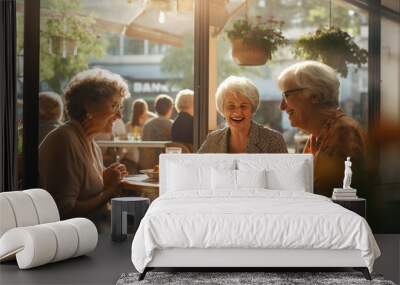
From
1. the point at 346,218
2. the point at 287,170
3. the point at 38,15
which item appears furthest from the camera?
the point at 38,15

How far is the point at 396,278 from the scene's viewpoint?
5.93 m

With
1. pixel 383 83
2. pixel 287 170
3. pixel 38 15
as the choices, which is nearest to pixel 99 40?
pixel 38 15

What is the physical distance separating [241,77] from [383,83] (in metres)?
1.65

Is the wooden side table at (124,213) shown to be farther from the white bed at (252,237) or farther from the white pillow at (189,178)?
the white bed at (252,237)

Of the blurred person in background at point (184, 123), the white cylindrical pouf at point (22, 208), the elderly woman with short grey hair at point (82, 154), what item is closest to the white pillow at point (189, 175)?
the blurred person in background at point (184, 123)

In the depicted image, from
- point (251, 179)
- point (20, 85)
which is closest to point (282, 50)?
point (251, 179)

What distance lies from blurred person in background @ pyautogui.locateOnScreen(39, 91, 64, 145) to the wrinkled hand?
0.80m

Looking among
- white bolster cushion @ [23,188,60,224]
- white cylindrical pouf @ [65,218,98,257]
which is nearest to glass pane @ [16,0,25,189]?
white bolster cushion @ [23,188,60,224]

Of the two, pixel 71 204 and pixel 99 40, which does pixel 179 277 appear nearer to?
pixel 71 204

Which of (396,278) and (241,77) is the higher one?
(241,77)

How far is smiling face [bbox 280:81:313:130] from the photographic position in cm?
852

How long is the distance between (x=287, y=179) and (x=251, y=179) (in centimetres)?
42

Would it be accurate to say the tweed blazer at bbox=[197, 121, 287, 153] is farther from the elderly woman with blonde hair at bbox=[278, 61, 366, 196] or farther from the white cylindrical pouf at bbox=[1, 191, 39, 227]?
the white cylindrical pouf at bbox=[1, 191, 39, 227]

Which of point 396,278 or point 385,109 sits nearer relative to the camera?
point 396,278
